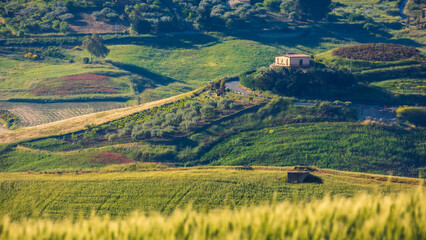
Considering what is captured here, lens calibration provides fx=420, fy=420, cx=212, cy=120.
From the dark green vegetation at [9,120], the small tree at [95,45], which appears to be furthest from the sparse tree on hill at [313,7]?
the dark green vegetation at [9,120]

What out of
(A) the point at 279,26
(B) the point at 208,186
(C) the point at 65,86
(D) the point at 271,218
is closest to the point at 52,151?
(B) the point at 208,186

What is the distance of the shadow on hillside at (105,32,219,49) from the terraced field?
36608 mm

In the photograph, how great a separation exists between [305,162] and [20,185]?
35.8m

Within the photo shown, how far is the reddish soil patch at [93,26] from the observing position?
403ft

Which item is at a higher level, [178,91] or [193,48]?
[193,48]

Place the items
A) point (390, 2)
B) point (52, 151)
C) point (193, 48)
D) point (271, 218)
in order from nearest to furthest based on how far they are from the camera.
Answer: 1. point (271, 218)
2. point (52, 151)
3. point (193, 48)
4. point (390, 2)

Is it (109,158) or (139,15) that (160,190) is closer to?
(109,158)

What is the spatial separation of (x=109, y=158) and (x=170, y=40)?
235 ft

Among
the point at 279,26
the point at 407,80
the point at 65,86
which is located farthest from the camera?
the point at 279,26

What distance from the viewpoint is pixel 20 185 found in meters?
47.2

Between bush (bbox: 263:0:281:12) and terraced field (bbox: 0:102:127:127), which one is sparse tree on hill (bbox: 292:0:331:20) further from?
terraced field (bbox: 0:102:127:127)

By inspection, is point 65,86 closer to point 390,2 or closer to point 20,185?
point 20,185

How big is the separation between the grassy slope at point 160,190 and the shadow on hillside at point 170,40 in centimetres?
7755

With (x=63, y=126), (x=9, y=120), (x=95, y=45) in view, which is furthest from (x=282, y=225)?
(x=95, y=45)
